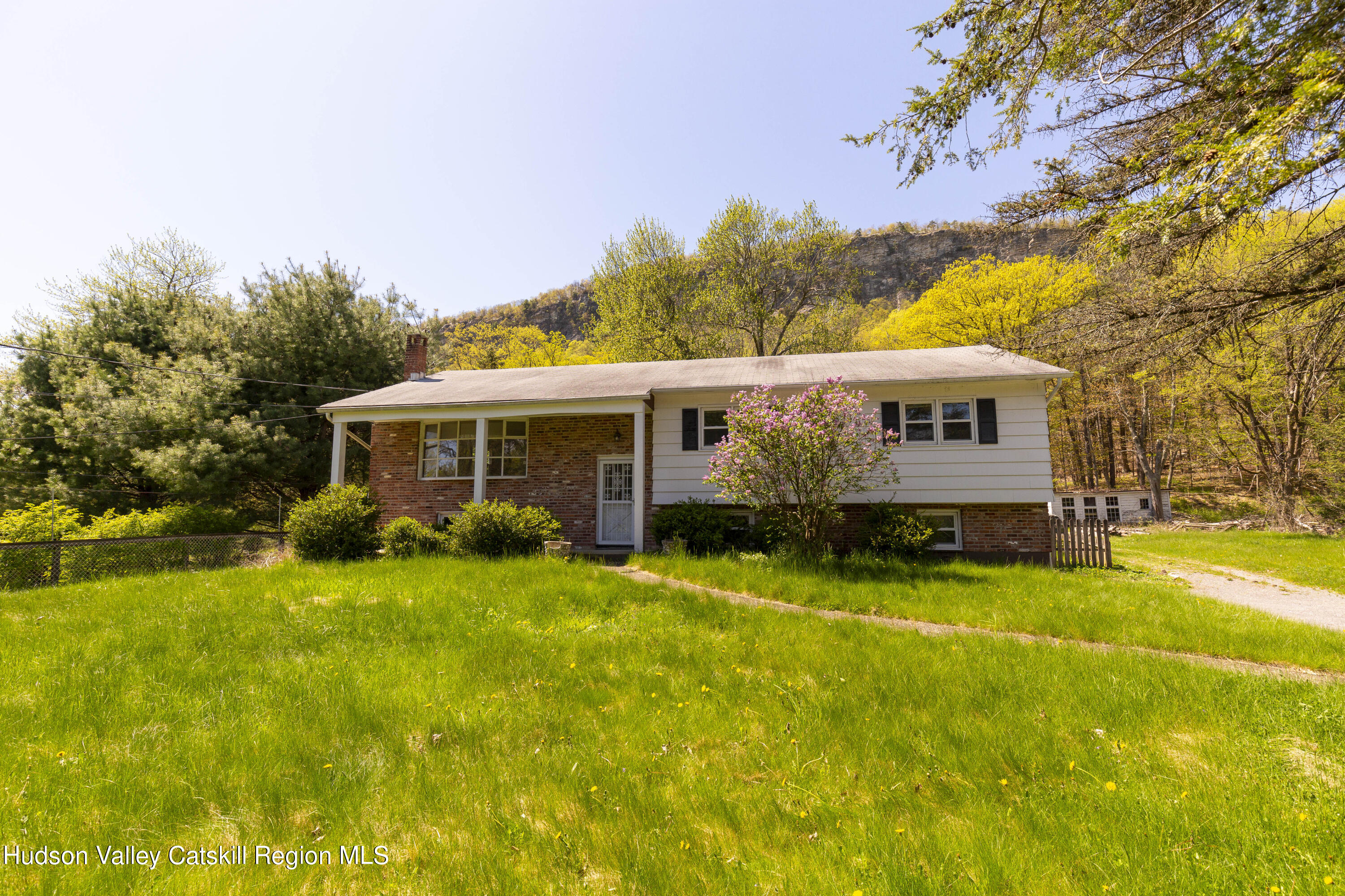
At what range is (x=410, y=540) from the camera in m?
11.4

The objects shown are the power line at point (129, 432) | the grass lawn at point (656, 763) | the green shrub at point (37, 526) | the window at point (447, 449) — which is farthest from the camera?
the power line at point (129, 432)

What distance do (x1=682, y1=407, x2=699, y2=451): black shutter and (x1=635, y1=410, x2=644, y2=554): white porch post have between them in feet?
3.25

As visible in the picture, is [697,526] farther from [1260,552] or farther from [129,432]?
[129,432]

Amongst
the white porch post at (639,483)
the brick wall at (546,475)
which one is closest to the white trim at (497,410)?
the white porch post at (639,483)

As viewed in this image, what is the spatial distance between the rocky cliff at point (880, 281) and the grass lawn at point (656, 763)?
64.4 meters

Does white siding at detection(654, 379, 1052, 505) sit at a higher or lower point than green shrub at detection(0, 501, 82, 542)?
higher

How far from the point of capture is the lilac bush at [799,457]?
10078mm

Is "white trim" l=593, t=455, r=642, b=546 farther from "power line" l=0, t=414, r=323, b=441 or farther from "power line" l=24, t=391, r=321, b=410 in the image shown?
"power line" l=0, t=414, r=323, b=441

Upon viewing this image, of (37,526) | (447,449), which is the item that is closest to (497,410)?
(447,449)

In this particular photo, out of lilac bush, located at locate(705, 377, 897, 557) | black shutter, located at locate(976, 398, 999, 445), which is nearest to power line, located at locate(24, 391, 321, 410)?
lilac bush, located at locate(705, 377, 897, 557)

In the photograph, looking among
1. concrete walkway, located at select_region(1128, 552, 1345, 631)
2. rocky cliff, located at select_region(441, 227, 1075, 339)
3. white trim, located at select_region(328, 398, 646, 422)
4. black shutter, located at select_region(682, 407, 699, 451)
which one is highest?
rocky cliff, located at select_region(441, 227, 1075, 339)

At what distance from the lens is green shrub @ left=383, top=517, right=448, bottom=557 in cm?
1127

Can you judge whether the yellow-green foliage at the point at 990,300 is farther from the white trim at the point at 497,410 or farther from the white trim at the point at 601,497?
the white trim at the point at 497,410

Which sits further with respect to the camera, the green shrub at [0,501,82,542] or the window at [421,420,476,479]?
the window at [421,420,476,479]
